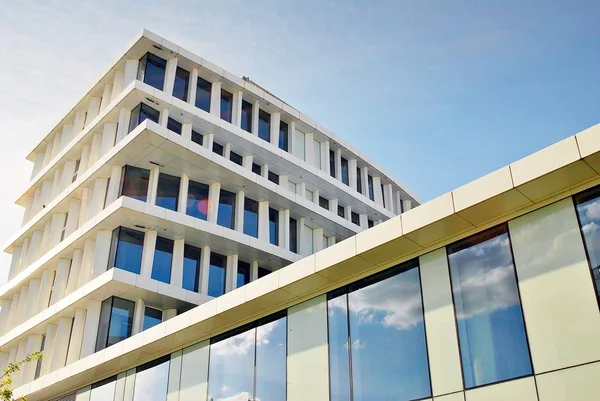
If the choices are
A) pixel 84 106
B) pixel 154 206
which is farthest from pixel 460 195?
pixel 84 106

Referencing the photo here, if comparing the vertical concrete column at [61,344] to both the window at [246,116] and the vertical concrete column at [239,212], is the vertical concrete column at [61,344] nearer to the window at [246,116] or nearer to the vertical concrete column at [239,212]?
the vertical concrete column at [239,212]

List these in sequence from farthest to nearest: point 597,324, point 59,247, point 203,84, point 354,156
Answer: point 354,156, point 203,84, point 59,247, point 597,324

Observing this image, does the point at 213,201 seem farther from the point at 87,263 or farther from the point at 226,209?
the point at 87,263

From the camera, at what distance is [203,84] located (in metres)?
33.2

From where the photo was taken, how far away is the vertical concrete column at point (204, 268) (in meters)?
29.2

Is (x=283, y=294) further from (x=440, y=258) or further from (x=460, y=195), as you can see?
(x=460, y=195)

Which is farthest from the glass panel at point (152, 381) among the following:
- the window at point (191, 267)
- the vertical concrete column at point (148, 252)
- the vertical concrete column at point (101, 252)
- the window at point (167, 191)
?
the window at point (167, 191)

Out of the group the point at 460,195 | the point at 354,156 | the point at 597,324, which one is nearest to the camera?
the point at 597,324

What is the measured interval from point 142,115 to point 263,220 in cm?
796

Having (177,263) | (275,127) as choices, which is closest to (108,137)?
(177,263)

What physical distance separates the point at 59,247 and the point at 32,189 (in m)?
10.4

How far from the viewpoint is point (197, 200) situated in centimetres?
3053

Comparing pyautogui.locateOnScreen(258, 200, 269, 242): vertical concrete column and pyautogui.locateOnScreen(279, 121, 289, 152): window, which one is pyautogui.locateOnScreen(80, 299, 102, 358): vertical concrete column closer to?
pyautogui.locateOnScreen(258, 200, 269, 242): vertical concrete column

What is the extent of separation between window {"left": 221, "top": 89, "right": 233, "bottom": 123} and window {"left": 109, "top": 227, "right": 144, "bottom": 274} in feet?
26.2
